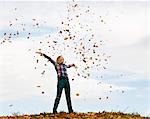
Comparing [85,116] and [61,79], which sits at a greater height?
[61,79]

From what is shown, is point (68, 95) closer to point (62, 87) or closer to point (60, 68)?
point (62, 87)

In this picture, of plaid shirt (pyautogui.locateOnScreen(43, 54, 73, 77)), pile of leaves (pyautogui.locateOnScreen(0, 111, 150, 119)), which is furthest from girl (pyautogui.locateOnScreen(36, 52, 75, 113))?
pile of leaves (pyautogui.locateOnScreen(0, 111, 150, 119))

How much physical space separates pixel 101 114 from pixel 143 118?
6.80ft

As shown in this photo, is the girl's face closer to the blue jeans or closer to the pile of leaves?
the blue jeans

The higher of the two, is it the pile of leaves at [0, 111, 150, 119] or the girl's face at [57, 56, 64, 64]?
the girl's face at [57, 56, 64, 64]

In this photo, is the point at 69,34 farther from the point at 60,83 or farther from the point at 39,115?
the point at 39,115

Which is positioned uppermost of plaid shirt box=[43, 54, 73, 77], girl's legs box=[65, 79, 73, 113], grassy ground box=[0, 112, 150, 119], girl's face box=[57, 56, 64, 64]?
girl's face box=[57, 56, 64, 64]

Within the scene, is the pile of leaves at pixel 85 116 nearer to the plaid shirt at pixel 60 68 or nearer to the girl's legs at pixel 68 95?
the girl's legs at pixel 68 95

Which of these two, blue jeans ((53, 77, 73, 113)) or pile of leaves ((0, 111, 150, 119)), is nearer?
pile of leaves ((0, 111, 150, 119))

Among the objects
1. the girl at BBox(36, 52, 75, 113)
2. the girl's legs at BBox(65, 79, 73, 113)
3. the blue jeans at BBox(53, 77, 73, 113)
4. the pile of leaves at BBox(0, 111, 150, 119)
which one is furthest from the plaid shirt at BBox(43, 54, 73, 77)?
the pile of leaves at BBox(0, 111, 150, 119)

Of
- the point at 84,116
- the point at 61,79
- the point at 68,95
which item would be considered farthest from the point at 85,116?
the point at 61,79

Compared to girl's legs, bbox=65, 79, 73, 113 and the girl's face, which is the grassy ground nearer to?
girl's legs, bbox=65, 79, 73, 113

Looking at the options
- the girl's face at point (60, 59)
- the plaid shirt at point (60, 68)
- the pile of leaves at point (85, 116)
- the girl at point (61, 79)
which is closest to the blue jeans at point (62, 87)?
the girl at point (61, 79)

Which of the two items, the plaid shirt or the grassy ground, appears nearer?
the grassy ground
